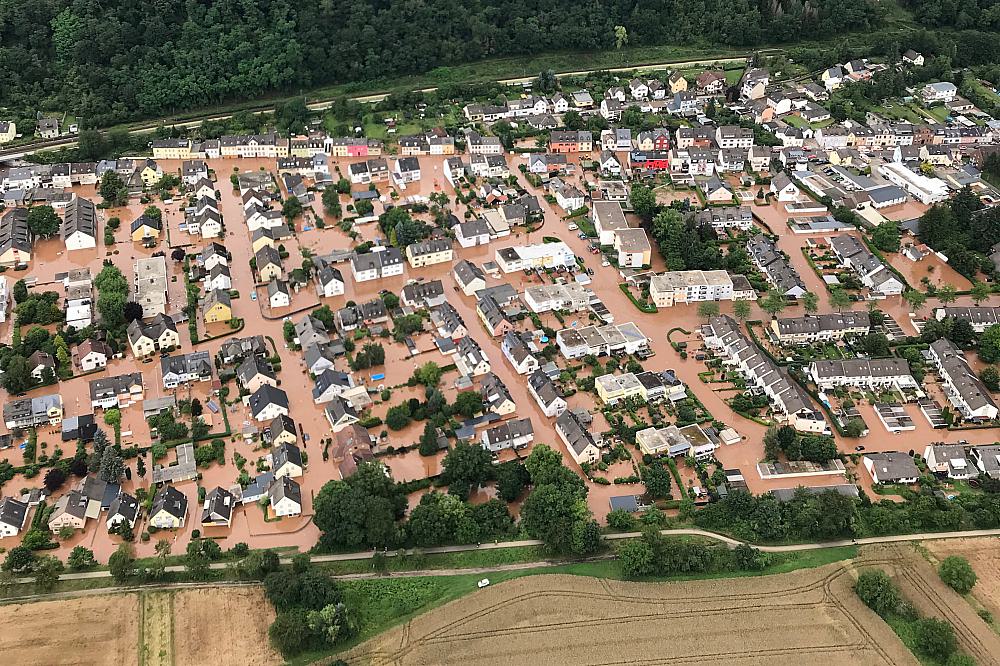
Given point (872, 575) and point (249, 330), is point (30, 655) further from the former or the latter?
point (872, 575)

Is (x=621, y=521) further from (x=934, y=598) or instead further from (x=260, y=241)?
(x=260, y=241)

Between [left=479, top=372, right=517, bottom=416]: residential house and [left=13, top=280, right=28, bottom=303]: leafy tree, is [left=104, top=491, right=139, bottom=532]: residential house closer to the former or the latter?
[left=479, top=372, right=517, bottom=416]: residential house

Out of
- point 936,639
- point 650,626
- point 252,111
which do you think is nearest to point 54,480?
point 650,626

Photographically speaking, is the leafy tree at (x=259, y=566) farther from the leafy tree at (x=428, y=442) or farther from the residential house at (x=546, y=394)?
the residential house at (x=546, y=394)

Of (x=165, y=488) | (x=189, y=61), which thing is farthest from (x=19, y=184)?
(x=165, y=488)

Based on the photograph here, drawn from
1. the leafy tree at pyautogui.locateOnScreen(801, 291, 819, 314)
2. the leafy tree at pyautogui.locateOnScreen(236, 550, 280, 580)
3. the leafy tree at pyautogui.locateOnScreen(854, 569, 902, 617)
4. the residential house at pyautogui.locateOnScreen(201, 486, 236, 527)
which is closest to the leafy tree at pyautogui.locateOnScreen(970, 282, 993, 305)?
the leafy tree at pyautogui.locateOnScreen(801, 291, 819, 314)
